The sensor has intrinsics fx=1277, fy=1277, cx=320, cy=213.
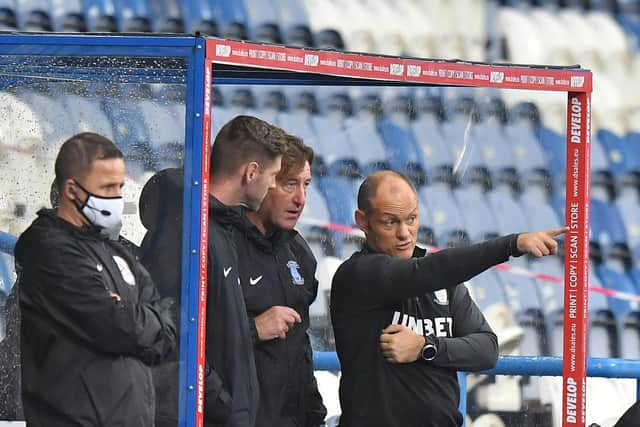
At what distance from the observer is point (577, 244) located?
3.79 m

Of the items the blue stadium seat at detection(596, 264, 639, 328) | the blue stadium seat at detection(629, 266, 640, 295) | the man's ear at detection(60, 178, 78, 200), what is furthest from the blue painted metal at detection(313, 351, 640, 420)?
the blue stadium seat at detection(629, 266, 640, 295)

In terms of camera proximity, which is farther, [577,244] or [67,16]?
[67,16]

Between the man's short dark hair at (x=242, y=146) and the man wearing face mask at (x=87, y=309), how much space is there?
0.47 meters

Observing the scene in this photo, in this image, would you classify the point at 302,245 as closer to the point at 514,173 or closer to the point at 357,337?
the point at 357,337

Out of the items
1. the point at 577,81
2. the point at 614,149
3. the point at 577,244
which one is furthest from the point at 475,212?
the point at 614,149

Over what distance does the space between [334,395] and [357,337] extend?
1.35 metres

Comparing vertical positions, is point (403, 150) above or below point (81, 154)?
above

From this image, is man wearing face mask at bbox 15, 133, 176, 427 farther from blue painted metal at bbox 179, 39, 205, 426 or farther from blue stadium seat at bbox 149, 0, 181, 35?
blue stadium seat at bbox 149, 0, 181, 35

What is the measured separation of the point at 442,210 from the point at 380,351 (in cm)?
108

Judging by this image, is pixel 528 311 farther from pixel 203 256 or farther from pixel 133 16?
pixel 133 16

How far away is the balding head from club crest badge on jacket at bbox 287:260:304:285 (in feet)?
0.79

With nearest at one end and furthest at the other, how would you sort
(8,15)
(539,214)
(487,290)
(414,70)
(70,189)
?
(70,189) < (414,70) < (539,214) < (487,290) < (8,15)

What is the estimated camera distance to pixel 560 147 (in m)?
4.03

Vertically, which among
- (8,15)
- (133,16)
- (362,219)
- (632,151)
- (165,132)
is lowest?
(362,219)
